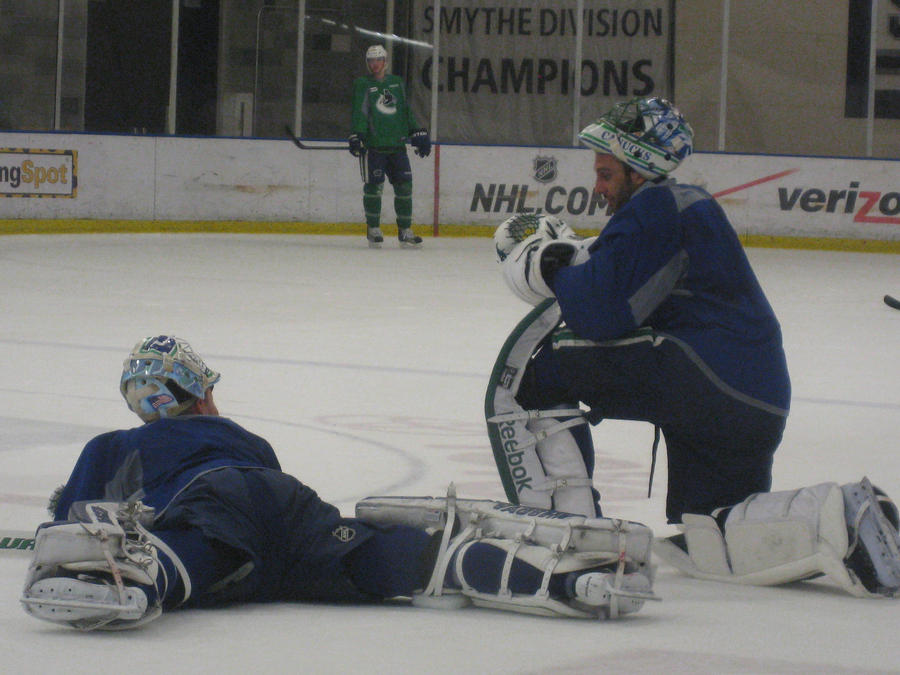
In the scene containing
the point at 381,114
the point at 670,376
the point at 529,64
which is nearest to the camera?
the point at 670,376

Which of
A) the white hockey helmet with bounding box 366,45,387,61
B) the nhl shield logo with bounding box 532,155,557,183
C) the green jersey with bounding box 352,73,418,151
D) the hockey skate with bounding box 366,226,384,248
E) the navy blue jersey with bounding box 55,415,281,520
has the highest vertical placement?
the white hockey helmet with bounding box 366,45,387,61

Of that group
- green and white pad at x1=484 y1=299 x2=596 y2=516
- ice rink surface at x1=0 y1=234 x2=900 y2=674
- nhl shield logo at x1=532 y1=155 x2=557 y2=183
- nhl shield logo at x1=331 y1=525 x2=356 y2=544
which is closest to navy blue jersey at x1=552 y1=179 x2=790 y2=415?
green and white pad at x1=484 y1=299 x2=596 y2=516

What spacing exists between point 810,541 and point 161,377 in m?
1.06

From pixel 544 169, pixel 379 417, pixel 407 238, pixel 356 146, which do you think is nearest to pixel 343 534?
pixel 379 417

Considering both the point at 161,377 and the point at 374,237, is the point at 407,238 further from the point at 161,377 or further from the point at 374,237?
the point at 161,377

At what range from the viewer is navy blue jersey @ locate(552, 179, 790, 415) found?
2.77m

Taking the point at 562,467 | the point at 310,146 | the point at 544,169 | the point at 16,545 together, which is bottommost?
the point at 16,545

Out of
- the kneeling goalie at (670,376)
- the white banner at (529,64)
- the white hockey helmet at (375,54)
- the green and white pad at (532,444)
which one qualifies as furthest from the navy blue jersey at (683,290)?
the white banner at (529,64)

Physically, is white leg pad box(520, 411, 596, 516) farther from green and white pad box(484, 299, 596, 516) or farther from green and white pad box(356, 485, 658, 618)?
green and white pad box(356, 485, 658, 618)

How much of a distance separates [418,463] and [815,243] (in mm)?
9274

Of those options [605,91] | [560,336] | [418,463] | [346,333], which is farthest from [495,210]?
[560,336]

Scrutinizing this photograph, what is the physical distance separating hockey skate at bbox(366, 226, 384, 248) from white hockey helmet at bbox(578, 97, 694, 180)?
9.06 metres

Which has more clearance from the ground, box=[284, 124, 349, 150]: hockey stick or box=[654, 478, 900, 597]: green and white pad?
box=[284, 124, 349, 150]: hockey stick

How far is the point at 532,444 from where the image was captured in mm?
2922
